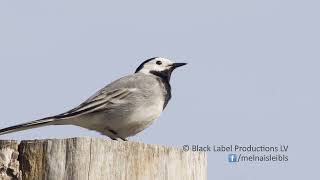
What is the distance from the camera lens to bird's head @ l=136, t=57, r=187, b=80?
11633mm

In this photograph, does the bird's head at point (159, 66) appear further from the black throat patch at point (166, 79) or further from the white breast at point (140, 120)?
the white breast at point (140, 120)

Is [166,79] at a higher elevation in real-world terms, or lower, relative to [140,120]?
higher

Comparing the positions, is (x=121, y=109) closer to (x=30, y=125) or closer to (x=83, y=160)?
(x=30, y=125)

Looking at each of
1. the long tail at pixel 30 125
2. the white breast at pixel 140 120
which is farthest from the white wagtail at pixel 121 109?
the long tail at pixel 30 125

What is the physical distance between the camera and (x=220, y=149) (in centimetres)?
826

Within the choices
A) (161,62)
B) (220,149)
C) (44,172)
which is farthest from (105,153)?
(161,62)

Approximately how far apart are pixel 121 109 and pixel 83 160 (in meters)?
4.30

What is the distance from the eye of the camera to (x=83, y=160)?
494cm

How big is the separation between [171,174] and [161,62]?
6.56 metres

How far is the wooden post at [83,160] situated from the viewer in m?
4.95

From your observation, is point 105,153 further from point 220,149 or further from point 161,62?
point 161,62

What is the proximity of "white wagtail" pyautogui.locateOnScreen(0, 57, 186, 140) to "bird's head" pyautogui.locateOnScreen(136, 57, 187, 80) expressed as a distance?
64.2 inches

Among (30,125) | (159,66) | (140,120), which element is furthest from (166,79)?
(30,125)

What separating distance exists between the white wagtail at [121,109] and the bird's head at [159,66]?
1630 mm
